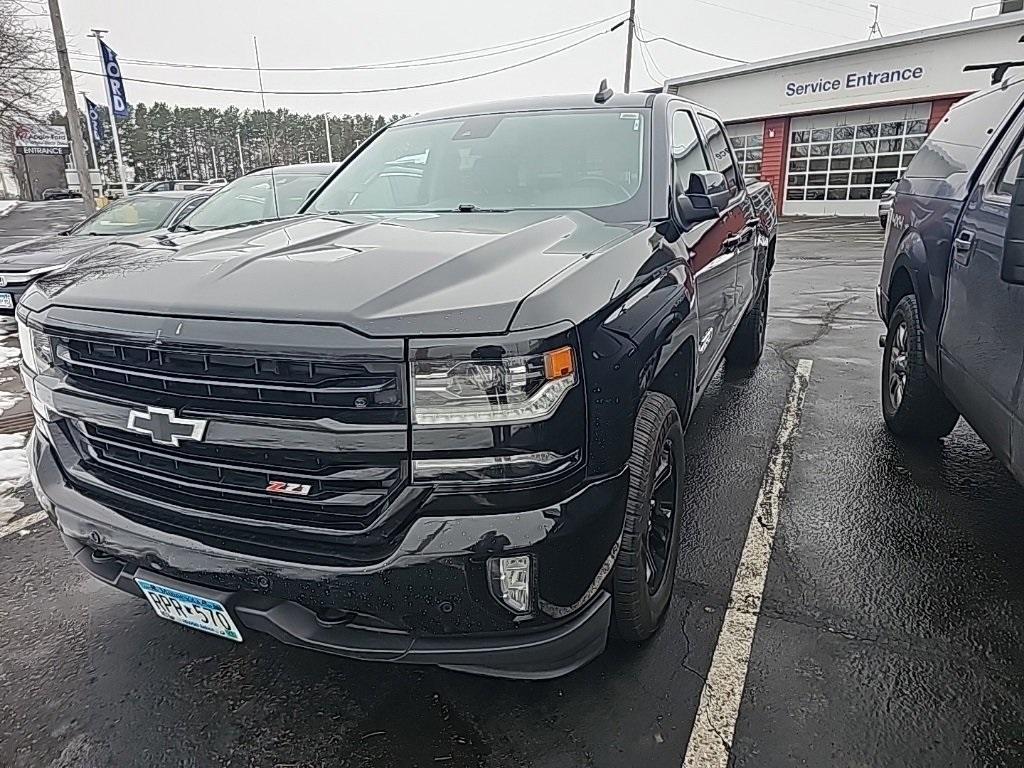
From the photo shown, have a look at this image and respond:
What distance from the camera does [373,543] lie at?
1.73m

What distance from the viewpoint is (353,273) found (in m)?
1.98

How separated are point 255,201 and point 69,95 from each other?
1202 cm

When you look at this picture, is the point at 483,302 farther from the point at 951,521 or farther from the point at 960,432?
the point at 960,432

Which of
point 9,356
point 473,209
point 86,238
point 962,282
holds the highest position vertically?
point 473,209

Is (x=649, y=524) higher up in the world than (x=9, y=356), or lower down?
higher up

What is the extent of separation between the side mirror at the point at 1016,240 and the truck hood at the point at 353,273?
3.75ft

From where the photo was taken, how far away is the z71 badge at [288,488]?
1.77 metres

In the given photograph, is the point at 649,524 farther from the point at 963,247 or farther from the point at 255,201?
the point at 255,201

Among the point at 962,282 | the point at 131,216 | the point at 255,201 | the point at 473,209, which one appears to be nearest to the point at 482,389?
the point at 473,209

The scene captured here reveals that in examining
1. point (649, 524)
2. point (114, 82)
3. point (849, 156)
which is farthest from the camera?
point (849, 156)

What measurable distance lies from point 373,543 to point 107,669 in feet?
4.47

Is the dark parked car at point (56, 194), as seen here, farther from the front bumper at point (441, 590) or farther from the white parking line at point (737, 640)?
the front bumper at point (441, 590)

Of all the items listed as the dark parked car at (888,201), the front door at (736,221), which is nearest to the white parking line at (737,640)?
the front door at (736,221)

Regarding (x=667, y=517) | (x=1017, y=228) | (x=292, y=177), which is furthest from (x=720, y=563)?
(x=292, y=177)
